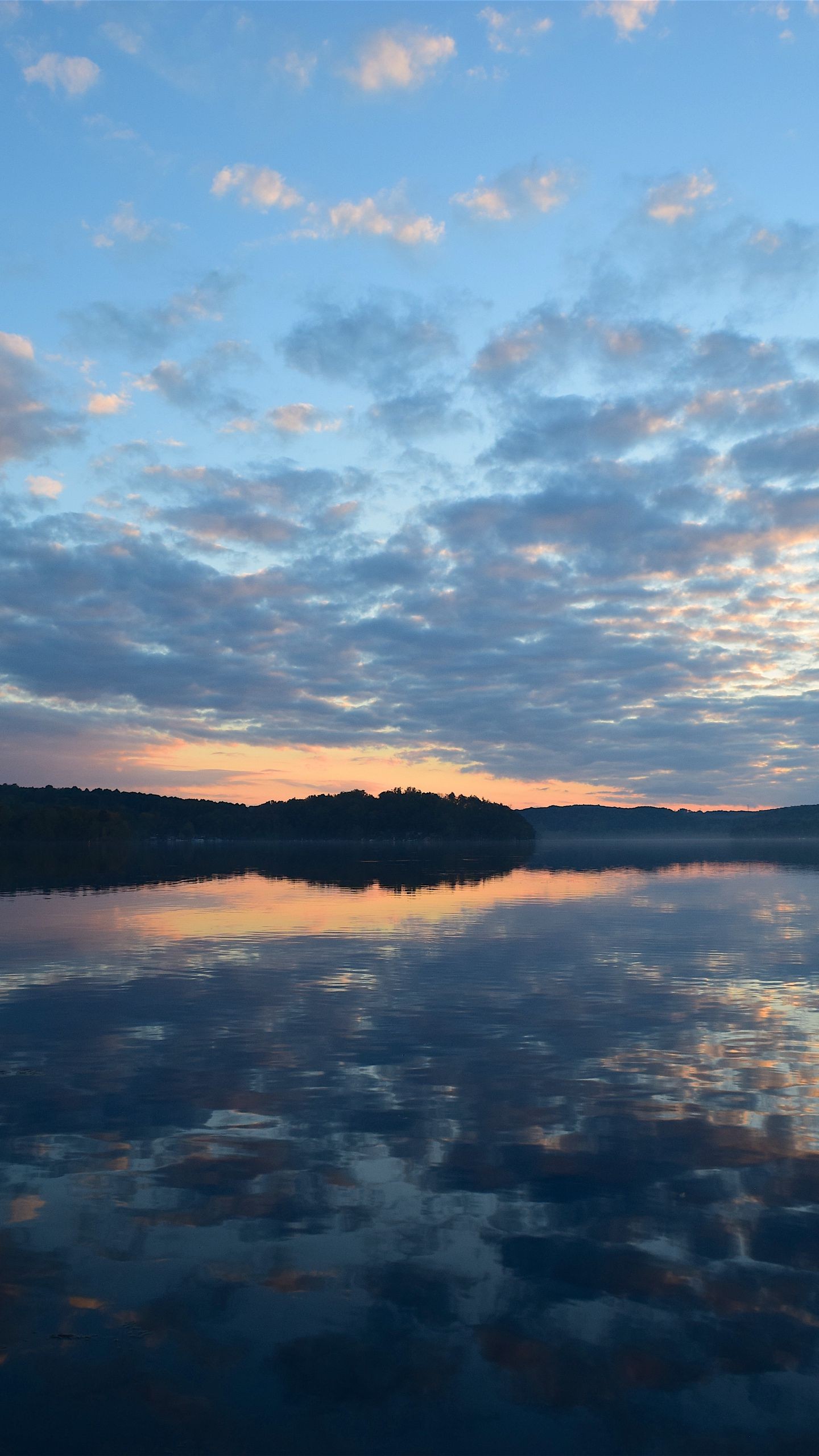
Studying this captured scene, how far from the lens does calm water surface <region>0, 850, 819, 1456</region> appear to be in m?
8.17

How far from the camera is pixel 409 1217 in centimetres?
1180

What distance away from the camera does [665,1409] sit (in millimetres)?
8156

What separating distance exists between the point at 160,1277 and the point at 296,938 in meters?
28.9

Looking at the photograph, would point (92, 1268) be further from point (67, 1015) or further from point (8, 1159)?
point (67, 1015)

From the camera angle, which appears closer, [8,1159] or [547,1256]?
[547,1256]

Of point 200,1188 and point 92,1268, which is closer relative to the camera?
point 92,1268

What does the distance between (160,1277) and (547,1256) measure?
4.39 m

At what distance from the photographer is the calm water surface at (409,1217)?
8.17m

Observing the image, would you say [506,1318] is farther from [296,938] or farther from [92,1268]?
[296,938]

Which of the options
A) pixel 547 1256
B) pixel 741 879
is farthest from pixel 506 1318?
pixel 741 879

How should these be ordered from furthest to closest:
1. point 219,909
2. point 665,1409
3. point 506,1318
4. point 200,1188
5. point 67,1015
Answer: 1. point 219,909
2. point 67,1015
3. point 200,1188
4. point 506,1318
5. point 665,1409

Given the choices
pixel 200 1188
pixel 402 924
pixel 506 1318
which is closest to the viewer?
pixel 506 1318

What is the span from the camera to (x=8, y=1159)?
13.8 metres

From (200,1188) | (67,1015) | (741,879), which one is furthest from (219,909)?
(741,879)
